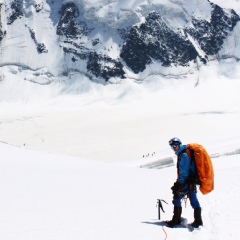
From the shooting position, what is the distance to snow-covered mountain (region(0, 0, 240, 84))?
454 ft

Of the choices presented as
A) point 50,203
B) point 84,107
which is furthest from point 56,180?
point 84,107

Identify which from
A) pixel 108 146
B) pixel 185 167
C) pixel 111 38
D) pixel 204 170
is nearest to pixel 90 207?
pixel 185 167

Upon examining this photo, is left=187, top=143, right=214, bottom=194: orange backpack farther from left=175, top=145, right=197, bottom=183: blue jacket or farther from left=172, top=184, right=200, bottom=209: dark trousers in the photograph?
left=172, top=184, right=200, bottom=209: dark trousers

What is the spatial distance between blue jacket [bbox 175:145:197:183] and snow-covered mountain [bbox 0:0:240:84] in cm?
12852

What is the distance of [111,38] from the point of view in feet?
467

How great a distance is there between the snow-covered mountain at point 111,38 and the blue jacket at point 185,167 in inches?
5060

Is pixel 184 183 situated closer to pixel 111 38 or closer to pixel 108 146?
pixel 108 146

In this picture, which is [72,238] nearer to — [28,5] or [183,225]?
[183,225]

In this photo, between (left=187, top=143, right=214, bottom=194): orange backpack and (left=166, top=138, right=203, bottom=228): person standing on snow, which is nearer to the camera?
(left=187, top=143, right=214, bottom=194): orange backpack

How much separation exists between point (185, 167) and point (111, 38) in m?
138

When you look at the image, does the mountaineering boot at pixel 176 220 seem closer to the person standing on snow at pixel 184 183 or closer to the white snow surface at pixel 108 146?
the person standing on snow at pixel 184 183

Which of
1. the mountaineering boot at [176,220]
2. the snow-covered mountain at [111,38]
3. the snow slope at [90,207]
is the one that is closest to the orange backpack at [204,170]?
the mountaineering boot at [176,220]

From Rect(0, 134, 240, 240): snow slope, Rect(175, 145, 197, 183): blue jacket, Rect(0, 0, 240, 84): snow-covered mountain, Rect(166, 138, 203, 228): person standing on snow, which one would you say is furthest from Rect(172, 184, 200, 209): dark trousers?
Rect(0, 0, 240, 84): snow-covered mountain

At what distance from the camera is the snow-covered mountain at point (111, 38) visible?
454ft
